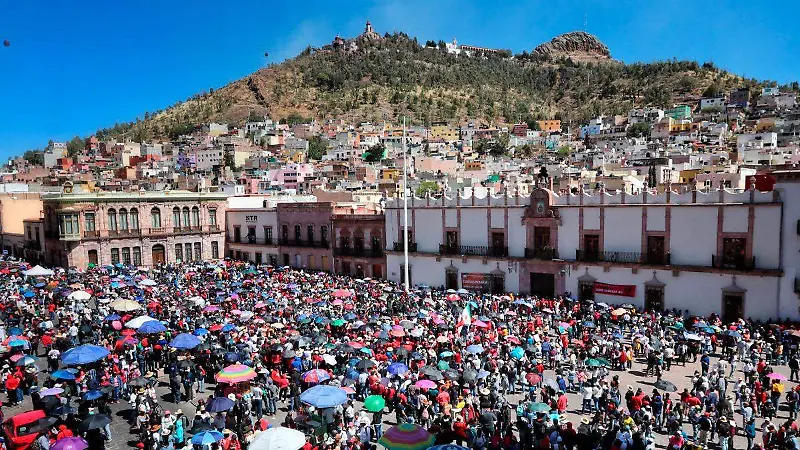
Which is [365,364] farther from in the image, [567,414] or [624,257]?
[624,257]

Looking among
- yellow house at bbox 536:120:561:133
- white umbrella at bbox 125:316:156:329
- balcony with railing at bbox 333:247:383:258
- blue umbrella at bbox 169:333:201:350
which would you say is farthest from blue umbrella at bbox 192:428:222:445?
yellow house at bbox 536:120:561:133

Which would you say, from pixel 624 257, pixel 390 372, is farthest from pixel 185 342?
pixel 624 257

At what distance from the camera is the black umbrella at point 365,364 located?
16.9 m

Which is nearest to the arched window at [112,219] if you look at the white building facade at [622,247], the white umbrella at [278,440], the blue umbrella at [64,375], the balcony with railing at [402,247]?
the white building facade at [622,247]

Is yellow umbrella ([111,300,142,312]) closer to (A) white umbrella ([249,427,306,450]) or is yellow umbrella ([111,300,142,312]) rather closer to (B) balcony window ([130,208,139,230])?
(A) white umbrella ([249,427,306,450])

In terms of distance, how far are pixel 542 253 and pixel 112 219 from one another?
114 ft

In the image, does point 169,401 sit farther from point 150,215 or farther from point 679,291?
point 150,215

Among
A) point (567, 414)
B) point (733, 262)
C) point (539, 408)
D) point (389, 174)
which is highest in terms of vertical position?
point (389, 174)

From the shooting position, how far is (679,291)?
26766 mm

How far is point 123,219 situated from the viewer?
149ft

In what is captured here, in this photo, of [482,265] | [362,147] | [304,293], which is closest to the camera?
[304,293]

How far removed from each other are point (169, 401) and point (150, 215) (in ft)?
109

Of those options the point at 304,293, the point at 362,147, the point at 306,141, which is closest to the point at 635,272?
the point at 304,293

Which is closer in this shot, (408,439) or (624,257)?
(408,439)
